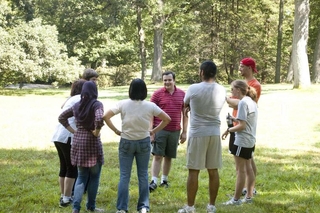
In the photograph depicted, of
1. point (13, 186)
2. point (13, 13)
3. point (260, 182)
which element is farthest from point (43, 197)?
point (13, 13)

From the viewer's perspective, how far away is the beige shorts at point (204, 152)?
4.60 meters

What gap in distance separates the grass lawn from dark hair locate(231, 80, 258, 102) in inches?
55.5

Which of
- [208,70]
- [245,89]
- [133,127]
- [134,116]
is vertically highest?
[208,70]

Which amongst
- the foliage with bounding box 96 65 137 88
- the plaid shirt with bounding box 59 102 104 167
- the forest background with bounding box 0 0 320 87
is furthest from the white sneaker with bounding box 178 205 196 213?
the foliage with bounding box 96 65 137 88

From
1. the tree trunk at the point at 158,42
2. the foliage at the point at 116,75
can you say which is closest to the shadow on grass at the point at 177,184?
the tree trunk at the point at 158,42

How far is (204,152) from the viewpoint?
4629 millimetres

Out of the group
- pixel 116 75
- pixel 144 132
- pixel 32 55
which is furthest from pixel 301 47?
pixel 116 75

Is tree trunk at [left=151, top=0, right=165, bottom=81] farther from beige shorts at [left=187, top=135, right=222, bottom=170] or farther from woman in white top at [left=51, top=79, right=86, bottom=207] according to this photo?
beige shorts at [left=187, top=135, right=222, bottom=170]

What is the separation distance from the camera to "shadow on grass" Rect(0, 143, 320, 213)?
17.3ft

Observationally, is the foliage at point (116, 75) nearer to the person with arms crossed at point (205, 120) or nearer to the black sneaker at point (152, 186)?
the black sneaker at point (152, 186)

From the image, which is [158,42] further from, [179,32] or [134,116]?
[134,116]

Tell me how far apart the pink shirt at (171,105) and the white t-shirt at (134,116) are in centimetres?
133

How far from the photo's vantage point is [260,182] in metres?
6.51

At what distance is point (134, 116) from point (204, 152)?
915 millimetres
